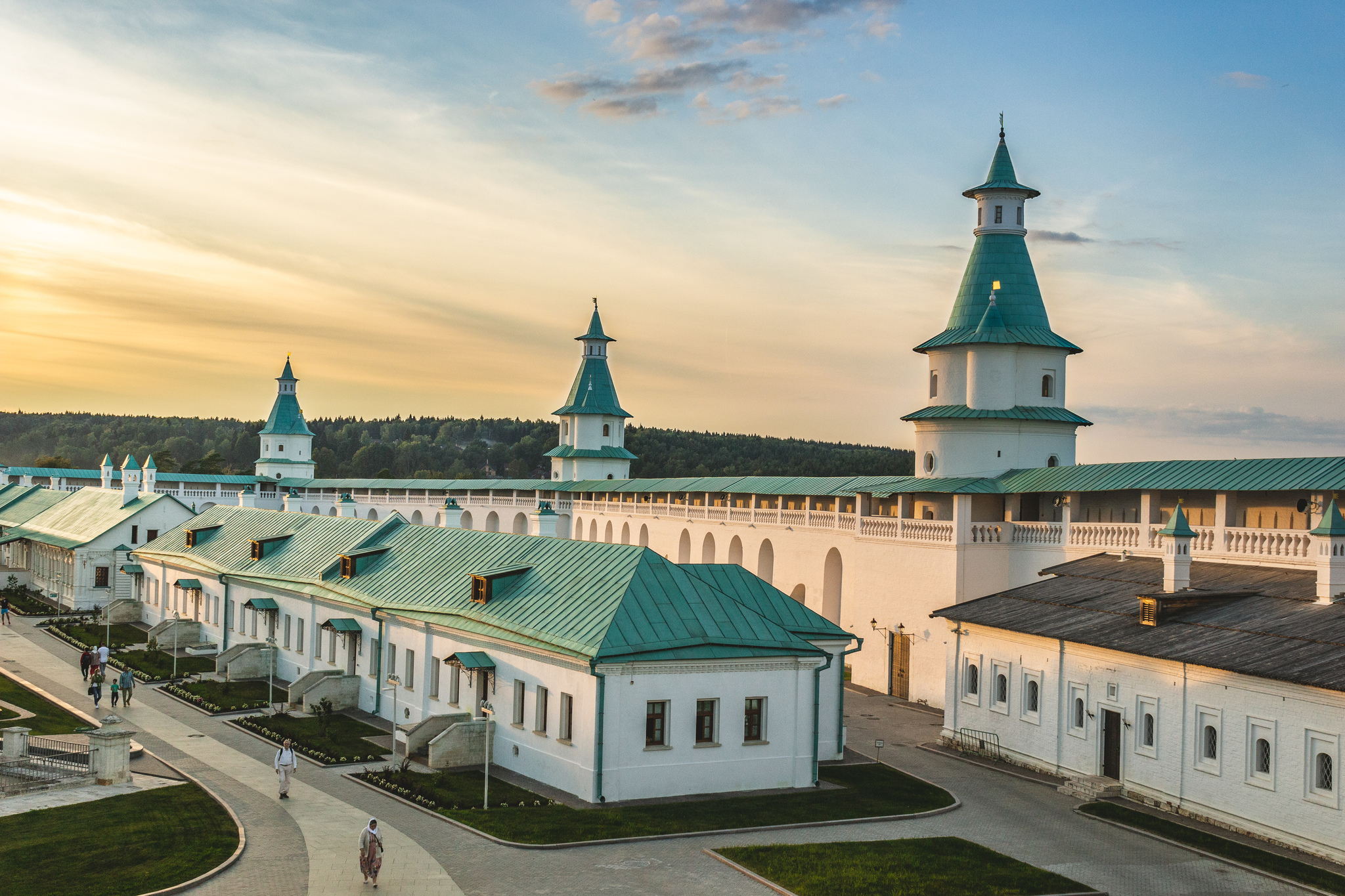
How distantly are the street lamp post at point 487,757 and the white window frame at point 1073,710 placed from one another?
48.8 ft

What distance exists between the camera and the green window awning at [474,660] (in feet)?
104

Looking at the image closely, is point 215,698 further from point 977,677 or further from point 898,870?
point 898,870

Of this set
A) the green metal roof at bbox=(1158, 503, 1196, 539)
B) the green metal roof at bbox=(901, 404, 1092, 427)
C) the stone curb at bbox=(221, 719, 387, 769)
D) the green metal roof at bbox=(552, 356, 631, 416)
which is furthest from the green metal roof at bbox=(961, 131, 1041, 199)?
the green metal roof at bbox=(552, 356, 631, 416)

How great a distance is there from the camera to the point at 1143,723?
2830cm

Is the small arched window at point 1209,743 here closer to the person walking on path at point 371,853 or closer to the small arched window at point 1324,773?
the small arched window at point 1324,773

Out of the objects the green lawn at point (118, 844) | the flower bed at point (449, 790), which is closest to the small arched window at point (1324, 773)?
the flower bed at point (449, 790)

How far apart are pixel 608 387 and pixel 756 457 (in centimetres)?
6589

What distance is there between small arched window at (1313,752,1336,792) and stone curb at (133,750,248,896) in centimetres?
2147

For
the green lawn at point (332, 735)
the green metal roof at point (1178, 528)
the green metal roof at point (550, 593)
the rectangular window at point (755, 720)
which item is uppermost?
the green metal roof at point (1178, 528)

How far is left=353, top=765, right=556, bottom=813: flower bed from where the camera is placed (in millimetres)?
27391

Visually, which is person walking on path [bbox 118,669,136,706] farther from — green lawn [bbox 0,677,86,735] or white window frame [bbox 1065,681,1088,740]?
white window frame [bbox 1065,681,1088,740]

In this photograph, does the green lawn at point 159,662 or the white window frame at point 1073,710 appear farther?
the green lawn at point 159,662

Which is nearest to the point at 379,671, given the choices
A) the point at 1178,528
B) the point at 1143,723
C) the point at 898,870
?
the point at 898,870

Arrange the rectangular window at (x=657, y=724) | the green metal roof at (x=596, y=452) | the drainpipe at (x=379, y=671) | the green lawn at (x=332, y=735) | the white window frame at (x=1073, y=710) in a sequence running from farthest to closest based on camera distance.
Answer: the green metal roof at (x=596, y=452)
the drainpipe at (x=379, y=671)
the green lawn at (x=332, y=735)
the white window frame at (x=1073, y=710)
the rectangular window at (x=657, y=724)
